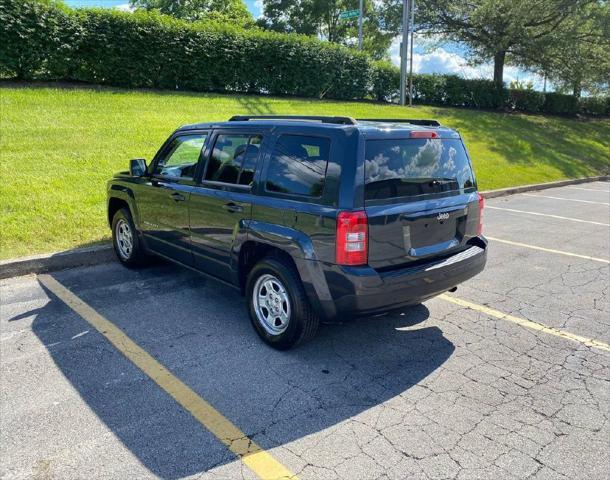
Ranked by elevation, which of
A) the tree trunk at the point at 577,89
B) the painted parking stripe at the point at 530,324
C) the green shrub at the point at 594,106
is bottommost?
the painted parking stripe at the point at 530,324

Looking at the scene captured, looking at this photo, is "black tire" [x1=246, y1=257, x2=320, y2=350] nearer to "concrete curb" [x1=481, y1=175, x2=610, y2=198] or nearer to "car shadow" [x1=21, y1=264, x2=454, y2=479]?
"car shadow" [x1=21, y1=264, x2=454, y2=479]

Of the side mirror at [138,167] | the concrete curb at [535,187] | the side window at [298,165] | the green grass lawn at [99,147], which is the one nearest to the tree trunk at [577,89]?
the green grass lawn at [99,147]

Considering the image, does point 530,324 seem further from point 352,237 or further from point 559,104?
point 559,104

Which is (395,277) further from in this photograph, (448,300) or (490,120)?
(490,120)

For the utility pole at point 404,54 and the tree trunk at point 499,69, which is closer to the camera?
the utility pole at point 404,54

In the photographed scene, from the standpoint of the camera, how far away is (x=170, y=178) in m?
5.22

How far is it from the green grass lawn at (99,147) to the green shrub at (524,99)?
20.2 feet

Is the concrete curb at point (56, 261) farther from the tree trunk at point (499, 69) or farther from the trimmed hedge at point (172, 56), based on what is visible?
the tree trunk at point (499, 69)

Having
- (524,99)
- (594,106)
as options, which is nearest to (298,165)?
(524,99)

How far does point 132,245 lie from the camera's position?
5.86m

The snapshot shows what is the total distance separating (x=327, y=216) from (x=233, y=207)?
3.62ft

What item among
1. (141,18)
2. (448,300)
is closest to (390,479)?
(448,300)

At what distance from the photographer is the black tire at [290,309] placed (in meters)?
3.76

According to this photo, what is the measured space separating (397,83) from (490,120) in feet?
14.1
